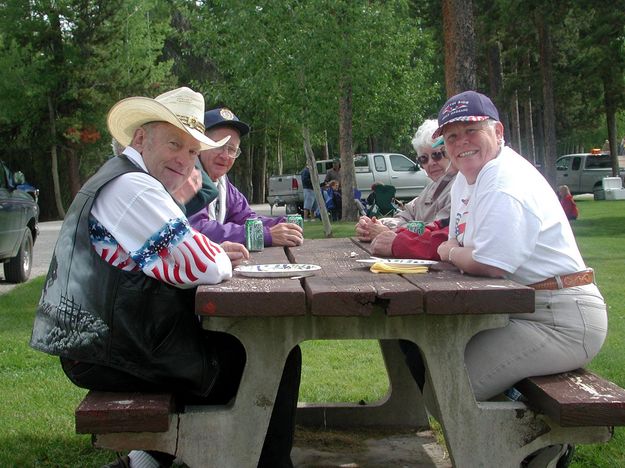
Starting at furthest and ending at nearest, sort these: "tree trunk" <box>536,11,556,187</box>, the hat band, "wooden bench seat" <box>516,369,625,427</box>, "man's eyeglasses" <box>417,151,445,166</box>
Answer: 1. "tree trunk" <box>536,11,556,187</box>
2. "man's eyeglasses" <box>417,151,445,166</box>
3. the hat band
4. "wooden bench seat" <box>516,369,625,427</box>

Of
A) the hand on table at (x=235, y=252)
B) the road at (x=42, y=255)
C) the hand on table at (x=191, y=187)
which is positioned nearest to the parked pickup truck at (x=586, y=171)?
the road at (x=42, y=255)

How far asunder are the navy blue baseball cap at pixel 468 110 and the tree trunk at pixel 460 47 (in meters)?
10.6

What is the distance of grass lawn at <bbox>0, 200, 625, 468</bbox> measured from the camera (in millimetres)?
4055

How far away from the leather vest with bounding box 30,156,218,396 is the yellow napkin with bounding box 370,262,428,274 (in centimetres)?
79

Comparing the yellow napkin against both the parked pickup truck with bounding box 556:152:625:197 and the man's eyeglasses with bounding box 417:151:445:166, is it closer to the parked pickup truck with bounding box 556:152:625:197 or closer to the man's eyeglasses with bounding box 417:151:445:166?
the man's eyeglasses with bounding box 417:151:445:166

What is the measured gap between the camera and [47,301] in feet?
9.50

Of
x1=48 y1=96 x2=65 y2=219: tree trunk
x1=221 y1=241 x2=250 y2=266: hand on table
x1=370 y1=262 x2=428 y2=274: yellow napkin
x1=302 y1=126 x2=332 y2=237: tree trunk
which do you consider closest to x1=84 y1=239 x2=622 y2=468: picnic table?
x1=370 y1=262 x2=428 y2=274: yellow napkin

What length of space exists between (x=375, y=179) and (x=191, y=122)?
26.4 meters

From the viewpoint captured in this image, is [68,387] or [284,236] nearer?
[284,236]

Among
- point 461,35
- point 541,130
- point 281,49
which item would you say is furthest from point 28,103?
point 541,130

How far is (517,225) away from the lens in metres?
2.93

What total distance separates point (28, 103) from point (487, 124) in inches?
1207

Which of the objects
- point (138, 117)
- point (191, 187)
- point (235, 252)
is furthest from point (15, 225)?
point (138, 117)

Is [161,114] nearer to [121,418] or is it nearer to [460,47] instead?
[121,418]
